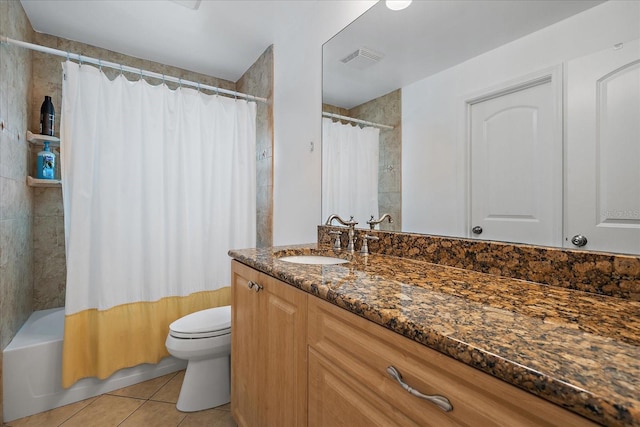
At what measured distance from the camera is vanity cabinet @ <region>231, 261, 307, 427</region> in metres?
0.90

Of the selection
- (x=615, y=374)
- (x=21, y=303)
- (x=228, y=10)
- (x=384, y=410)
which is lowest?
Answer: (x=21, y=303)

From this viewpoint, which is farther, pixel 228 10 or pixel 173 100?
pixel 173 100

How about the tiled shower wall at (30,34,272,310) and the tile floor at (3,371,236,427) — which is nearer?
the tile floor at (3,371,236,427)

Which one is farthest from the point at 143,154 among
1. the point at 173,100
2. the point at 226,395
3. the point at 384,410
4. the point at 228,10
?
the point at 384,410

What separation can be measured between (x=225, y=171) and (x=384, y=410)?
80.2 inches

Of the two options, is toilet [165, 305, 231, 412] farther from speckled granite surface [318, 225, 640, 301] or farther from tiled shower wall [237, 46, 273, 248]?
speckled granite surface [318, 225, 640, 301]

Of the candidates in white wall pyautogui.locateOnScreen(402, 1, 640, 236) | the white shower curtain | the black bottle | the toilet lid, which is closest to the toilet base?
the toilet lid

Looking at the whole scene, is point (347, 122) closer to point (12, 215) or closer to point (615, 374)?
point (615, 374)

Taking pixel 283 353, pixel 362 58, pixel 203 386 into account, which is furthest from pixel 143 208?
pixel 362 58

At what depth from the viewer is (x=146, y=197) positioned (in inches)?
78.6

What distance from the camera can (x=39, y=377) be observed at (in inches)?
65.7

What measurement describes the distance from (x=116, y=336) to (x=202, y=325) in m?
0.62

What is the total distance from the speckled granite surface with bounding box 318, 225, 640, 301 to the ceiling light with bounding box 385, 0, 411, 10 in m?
1.02

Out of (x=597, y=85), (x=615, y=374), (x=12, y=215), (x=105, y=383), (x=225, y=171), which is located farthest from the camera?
(x=225, y=171)
